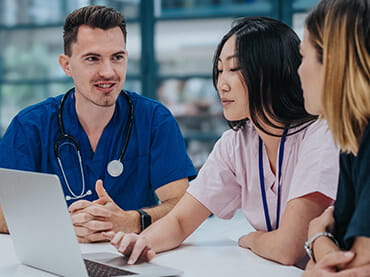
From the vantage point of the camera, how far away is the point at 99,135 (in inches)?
67.5

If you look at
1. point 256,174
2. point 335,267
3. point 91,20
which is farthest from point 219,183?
point 91,20

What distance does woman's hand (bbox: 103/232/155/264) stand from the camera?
45.0 inches

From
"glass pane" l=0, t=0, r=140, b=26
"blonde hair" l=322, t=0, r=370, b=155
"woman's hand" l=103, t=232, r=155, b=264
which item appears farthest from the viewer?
"glass pane" l=0, t=0, r=140, b=26

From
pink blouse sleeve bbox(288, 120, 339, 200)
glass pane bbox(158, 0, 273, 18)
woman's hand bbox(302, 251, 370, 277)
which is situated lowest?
woman's hand bbox(302, 251, 370, 277)

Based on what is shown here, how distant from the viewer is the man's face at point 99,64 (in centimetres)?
168

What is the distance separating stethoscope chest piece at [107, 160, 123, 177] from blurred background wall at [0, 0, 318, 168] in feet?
6.68

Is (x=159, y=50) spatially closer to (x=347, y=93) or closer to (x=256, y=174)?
(x=256, y=174)

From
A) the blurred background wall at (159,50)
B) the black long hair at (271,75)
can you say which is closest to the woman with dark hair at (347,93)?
the black long hair at (271,75)

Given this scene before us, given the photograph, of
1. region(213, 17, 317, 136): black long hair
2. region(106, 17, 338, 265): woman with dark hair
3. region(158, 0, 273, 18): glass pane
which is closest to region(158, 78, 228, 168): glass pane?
region(158, 0, 273, 18): glass pane

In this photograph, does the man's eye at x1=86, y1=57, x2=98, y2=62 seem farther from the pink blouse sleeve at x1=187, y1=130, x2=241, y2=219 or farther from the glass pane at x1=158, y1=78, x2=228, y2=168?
the glass pane at x1=158, y1=78, x2=228, y2=168

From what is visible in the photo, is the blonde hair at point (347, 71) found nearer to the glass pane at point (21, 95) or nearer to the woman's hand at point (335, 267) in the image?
the woman's hand at point (335, 267)

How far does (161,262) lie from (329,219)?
354 millimetres

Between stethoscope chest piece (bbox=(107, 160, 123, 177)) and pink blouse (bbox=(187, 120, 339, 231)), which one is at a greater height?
pink blouse (bbox=(187, 120, 339, 231))

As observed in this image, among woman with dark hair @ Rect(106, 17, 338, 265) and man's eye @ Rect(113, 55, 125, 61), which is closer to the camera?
woman with dark hair @ Rect(106, 17, 338, 265)
